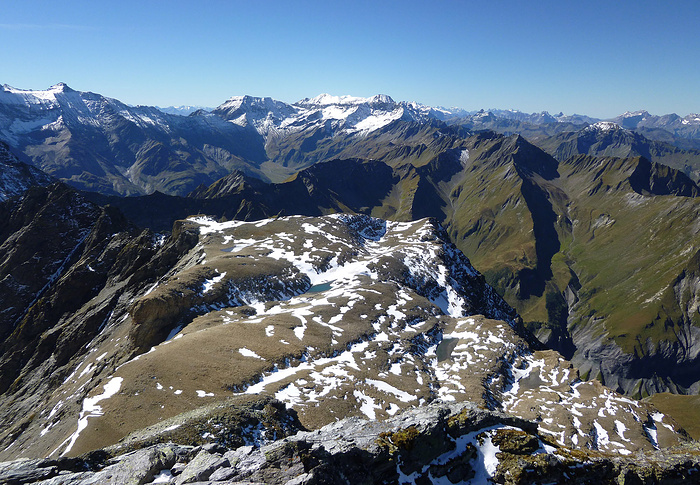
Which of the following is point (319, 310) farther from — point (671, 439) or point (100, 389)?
point (671, 439)

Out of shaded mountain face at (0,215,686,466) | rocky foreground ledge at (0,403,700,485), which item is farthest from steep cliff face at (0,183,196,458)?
rocky foreground ledge at (0,403,700,485)

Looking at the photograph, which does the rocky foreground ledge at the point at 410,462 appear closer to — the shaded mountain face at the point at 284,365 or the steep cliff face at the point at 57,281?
the shaded mountain face at the point at 284,365

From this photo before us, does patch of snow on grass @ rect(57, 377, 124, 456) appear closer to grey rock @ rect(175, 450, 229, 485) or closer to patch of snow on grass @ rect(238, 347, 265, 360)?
patch of snow on grass @ rect(238, 347, 265, 360)

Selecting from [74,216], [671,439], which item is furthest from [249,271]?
[74,216]

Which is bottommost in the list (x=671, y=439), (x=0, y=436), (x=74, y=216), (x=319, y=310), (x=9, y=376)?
(x=9, y=376)

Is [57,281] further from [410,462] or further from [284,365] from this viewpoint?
[410,462]

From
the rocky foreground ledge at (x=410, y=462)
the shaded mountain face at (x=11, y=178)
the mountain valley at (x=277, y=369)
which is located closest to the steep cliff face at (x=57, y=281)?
the mountain valley at (x=277, y=369)

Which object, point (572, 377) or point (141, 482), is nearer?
point (141, 482)
